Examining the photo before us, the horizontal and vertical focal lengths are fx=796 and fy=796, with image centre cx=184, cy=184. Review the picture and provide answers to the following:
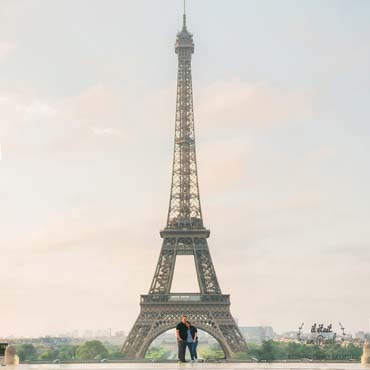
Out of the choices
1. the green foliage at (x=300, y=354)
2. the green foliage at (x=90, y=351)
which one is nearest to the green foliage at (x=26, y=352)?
the green foliage at (x=90, y=351)

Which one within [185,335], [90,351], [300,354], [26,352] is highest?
[90,351]

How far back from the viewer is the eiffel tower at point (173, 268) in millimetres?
94812

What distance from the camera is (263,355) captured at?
290 feet

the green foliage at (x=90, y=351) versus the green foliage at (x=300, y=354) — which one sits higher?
the green foliage at (x=90, y=351)

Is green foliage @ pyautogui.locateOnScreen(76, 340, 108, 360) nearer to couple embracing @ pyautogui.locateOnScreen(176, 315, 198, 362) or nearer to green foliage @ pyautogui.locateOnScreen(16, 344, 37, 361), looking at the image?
green foliage @ pyautogui.locateOnScreen(16, 344, 37, 361)

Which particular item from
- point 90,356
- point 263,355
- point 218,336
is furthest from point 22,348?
point 263,355

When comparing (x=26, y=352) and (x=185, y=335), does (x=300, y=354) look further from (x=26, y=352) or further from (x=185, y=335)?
(x=185, y=335)

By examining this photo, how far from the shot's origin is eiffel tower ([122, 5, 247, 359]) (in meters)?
94.8

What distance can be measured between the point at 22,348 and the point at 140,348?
2137cm

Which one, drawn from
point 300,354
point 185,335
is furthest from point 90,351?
point 185,335

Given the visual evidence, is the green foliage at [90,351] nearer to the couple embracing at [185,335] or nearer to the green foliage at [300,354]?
the green foliage at [300,354]

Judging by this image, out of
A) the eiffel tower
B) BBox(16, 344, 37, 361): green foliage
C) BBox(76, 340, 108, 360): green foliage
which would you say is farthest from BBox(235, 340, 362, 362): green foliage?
BBox(16, 344, 37, 361): green foliage

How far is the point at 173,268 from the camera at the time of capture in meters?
99.4

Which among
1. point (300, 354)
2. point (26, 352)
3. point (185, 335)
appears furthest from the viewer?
point (26, 352)
